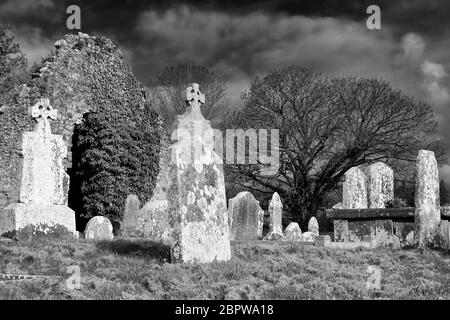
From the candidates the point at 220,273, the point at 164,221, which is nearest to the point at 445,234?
the point at 220,273

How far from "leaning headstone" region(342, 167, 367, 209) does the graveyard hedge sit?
35.5ft

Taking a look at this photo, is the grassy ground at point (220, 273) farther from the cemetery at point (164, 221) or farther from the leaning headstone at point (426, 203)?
the leaning headstone at point (426, 203)

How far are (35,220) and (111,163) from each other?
39.2ft

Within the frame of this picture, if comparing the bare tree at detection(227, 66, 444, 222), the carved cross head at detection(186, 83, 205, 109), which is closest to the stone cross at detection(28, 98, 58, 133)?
Answer: the carved cross head at detection(186, 83, 205, 109)

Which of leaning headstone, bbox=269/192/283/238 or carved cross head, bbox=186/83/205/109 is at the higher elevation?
carved cross head, bbox=186/83/205/109

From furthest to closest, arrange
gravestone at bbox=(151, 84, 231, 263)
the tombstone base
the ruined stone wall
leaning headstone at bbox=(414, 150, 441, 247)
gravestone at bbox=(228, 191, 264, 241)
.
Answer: the ruined stone wall
gravestone at bbox=(228, 191, 264, 241)
leaning headstone at bbox=(414, 150, 441, 247)
the tombstone base
gravestone at bbox=(151, 84, 231, 263)

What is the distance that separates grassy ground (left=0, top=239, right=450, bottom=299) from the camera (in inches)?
244

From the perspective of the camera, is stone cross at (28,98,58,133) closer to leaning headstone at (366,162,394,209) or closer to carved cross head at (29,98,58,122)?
carved cross head at (29,98,58,122)

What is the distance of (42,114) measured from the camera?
41.2 ft

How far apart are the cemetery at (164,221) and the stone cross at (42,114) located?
3 cm

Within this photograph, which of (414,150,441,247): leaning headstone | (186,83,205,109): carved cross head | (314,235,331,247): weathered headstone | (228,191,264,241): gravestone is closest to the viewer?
(186,83,205,109): carved cross head

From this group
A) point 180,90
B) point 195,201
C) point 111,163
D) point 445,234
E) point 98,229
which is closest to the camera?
point 195,201

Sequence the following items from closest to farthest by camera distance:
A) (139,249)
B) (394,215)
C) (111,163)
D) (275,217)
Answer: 1. (139,249)
2. (394,215)
3. (275,217)
4. (111,163)

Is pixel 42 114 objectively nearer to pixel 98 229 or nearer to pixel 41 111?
pixel 41 111
